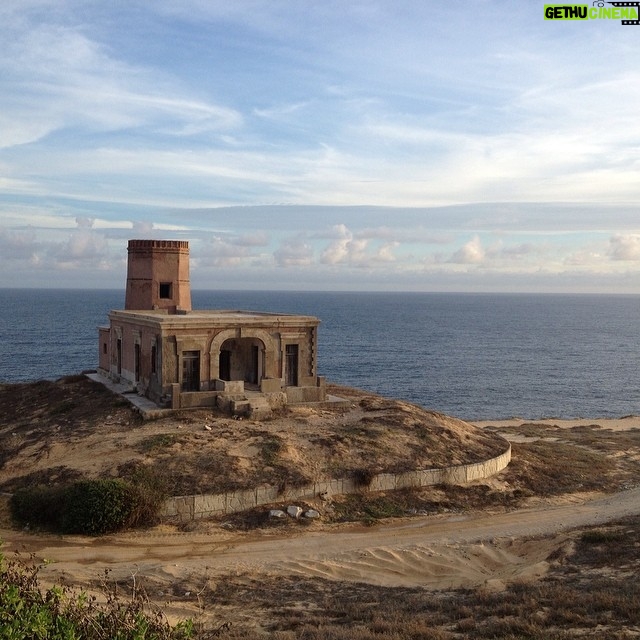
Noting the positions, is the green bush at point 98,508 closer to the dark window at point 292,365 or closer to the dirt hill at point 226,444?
the dirt hill at point 226,444

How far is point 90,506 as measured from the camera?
2114 centimetres

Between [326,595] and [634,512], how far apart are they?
13.3m

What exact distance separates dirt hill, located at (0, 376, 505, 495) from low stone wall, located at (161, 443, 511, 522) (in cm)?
Answer: 34

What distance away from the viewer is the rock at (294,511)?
2281cm

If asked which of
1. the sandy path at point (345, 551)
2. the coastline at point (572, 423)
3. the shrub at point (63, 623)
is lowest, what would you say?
the coastline at point (572, 423)

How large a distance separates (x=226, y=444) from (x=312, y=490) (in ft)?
12.6

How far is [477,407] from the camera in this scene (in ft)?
184

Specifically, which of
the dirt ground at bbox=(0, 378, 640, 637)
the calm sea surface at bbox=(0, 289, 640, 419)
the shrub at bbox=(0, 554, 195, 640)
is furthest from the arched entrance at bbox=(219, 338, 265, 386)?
the shrub at bbox=(0, 554, 195, 640)

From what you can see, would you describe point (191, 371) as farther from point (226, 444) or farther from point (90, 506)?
point (90, 506)

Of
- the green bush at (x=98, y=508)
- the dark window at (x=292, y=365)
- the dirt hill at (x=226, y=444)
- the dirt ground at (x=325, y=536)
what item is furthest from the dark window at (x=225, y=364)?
the green bush at (x=98, y=508)

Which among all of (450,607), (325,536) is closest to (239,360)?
(325,536)

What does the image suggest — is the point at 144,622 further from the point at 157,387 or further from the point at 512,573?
the point at 157,387

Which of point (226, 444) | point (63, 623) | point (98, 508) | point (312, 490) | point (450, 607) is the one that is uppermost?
point (63, 623)

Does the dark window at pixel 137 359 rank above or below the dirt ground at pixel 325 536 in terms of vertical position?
above
